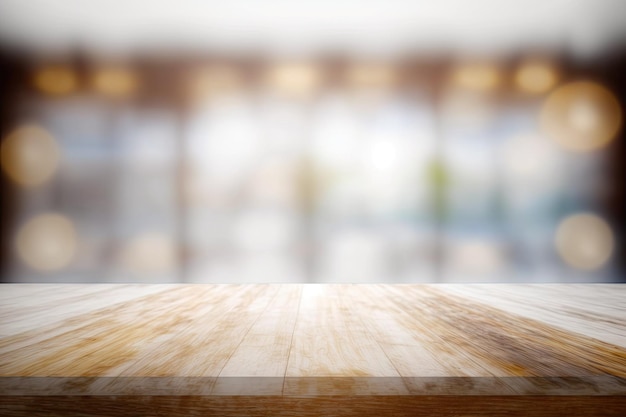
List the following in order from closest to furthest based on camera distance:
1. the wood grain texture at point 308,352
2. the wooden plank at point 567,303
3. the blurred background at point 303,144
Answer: the wood grain texture at point 308,352 < the wooden plank at point 567,303 < the blurred background at point 303,144

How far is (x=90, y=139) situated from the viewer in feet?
9.86

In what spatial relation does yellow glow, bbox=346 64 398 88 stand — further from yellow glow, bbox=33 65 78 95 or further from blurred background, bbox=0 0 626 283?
yellow glow, bbox=33 65 78 95

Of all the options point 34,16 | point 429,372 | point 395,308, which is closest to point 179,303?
point 395,308

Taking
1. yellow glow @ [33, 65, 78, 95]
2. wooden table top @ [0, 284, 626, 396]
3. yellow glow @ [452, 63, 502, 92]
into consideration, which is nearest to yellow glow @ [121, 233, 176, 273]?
wooden table top @ [0, 284, 626, 396]

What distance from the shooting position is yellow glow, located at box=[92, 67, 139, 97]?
3.02 metres

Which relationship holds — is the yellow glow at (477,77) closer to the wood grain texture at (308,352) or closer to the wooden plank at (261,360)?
the wood grain texture at (308,352)

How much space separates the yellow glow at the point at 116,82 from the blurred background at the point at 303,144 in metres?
0.01

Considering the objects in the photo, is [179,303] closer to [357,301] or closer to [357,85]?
[357,301]

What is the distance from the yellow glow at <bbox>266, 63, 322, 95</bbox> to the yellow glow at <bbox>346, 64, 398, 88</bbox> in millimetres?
242

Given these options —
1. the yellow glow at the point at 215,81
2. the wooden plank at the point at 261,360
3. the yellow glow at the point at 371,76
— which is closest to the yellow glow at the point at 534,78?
the yellow glow at the point at 371,76

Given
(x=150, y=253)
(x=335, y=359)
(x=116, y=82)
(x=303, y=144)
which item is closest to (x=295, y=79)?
(x=303, y=144)

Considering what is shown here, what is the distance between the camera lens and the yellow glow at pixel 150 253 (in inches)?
118

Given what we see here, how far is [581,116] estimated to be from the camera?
9.90ft

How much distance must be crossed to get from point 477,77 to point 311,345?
8.52ft
